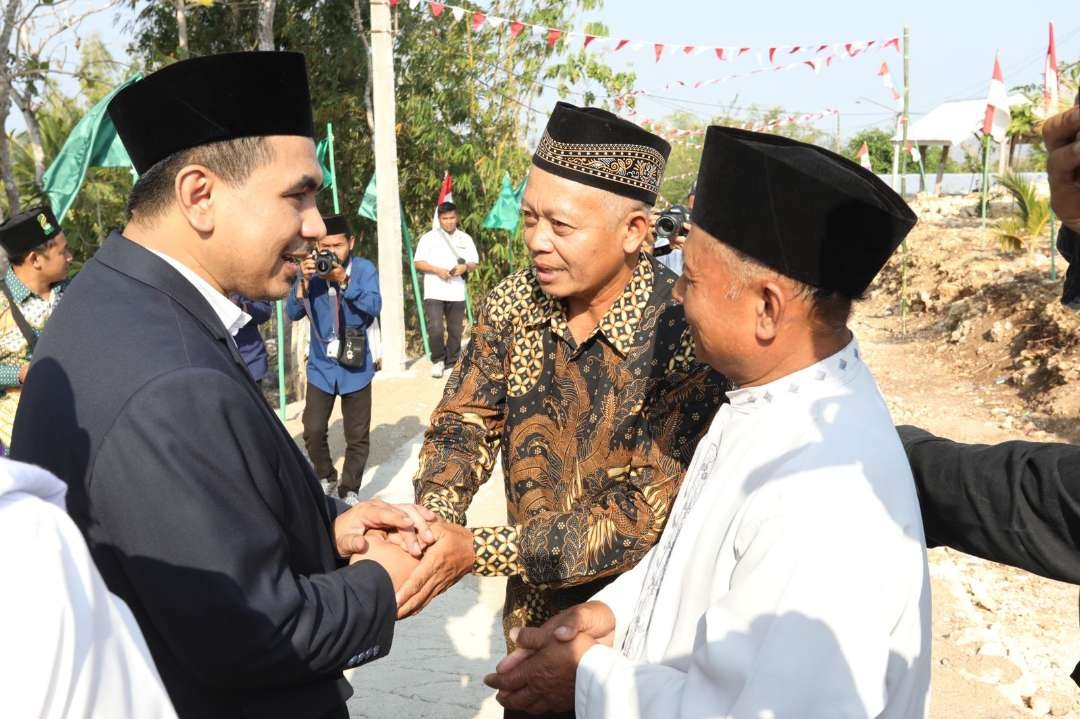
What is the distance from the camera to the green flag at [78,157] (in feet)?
21.3

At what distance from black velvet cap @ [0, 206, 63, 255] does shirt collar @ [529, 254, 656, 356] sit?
4.05 meters

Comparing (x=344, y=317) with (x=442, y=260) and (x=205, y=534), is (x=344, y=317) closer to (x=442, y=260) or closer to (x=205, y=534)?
(x=442, y=260)

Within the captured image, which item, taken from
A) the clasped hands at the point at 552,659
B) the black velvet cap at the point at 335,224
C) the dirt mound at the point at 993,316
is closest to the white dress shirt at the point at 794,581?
the clasped hands at the point at 552,659

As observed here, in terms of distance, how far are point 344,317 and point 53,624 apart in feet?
20.7

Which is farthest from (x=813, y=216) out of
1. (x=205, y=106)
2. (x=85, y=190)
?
(x=85, y=190)

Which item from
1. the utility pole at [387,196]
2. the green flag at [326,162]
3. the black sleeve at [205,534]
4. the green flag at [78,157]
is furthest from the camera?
the utility pole at [387,196]

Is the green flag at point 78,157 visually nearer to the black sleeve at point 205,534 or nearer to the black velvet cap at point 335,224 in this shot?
the black velvet cap at point 335,224

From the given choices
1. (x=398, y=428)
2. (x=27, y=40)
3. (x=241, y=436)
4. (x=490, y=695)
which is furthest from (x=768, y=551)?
(x=27, y=40)

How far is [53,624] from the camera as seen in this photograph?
0.91 m

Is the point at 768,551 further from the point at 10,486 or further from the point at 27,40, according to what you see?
the point at 27,40

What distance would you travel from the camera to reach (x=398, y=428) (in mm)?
9266

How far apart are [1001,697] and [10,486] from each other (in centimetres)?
440

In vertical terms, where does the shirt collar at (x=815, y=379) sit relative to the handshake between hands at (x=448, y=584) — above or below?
above

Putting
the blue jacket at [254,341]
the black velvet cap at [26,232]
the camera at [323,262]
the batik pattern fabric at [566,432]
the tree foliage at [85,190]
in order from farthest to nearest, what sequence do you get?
the tree foliage at [85,190]
the camera at [323,262]
the blue jacket at [254,341]
the black velvet cap at [26,232]
the batik pattern fabric at [566,432]
